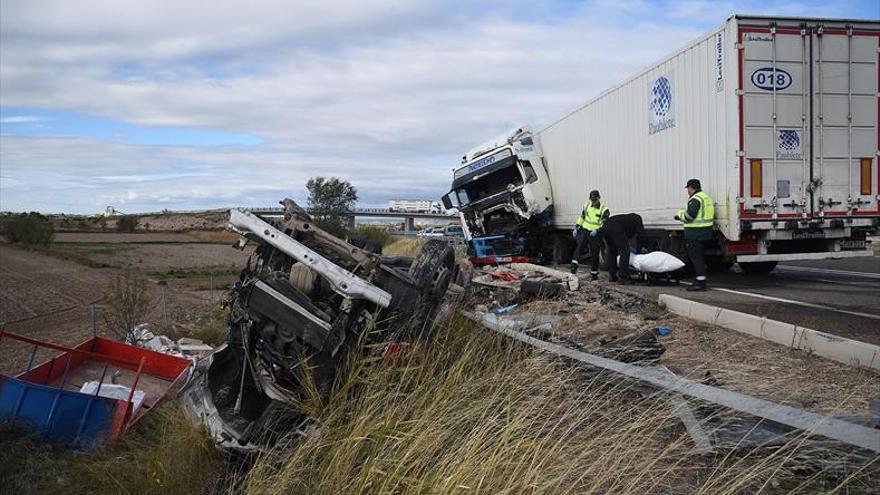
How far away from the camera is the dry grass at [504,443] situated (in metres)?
3.06

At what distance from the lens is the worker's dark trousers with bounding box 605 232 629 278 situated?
11258 millimetres

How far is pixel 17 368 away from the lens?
30.4ft

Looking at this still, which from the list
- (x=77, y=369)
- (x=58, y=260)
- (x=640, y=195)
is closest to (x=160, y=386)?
(x=77, y=369)

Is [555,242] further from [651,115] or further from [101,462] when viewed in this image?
[101,462]

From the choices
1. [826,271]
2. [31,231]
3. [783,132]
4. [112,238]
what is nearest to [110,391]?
[783,132]

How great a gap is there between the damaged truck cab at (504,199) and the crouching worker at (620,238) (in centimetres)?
547

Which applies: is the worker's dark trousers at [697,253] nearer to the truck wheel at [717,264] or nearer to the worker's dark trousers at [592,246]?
the worker's dark trousers at [592,246]

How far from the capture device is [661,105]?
12.4 metres

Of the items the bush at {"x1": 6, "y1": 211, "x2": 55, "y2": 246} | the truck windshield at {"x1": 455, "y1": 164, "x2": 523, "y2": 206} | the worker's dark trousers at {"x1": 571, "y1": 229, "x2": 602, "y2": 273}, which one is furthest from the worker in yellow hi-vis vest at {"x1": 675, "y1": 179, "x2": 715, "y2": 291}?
the bush at {"x1": 6, "y1": 211, "x2": 55, "y2": 246}

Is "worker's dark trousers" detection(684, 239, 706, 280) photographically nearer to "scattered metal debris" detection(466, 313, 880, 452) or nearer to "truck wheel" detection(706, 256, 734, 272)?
"truck wheel" detection(706, 256, 734, 272)

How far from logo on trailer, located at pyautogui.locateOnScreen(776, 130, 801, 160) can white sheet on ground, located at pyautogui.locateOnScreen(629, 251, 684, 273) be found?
2039 millimetres

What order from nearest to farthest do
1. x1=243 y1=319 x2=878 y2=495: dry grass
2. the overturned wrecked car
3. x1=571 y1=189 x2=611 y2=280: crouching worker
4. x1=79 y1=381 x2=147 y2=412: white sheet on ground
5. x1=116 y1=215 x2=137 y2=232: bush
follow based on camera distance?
x1=243 y1=319 x2=878 y2=495: dry grass
the overturned wrecked car
x1=79 y1=381 x2=147 y2=412: white sheet on ground
x1=571 y1=189 x2=611 y2=280: crouching worker
x1=116 y1=215 x2=137 y2=232: bush

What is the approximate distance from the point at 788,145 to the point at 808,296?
2.20 meters

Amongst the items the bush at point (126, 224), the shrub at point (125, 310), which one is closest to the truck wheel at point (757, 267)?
the shrub at point (125, 310)
